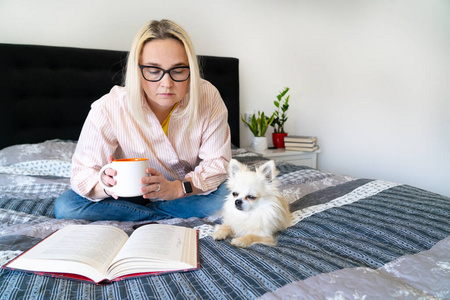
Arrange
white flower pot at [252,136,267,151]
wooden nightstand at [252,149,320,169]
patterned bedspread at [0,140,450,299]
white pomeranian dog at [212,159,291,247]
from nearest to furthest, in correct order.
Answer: patterned bedspread at [0,140,450,299]
white pomeranian dog at [212,159,291,247]
wooden nightstand at [252,149,320,169]
white flower pot at [252,136,267,151]

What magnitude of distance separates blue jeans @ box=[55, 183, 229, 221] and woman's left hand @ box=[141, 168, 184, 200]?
0.11m

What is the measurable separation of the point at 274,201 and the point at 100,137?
79 cm

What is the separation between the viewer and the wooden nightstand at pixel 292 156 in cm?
298

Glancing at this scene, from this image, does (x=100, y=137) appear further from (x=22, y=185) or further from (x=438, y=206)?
(x=438, y=206)

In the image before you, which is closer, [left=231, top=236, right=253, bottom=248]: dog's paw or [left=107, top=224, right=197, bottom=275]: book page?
[left=107, top=224, right=197, bottom=275]: book page

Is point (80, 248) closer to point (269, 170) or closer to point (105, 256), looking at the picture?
point (105, 256)

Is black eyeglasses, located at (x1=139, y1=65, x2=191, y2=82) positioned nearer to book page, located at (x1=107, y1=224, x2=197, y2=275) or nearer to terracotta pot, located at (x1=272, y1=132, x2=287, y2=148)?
book page, located at (x1=107, y1=224, x2=197, y2=275)

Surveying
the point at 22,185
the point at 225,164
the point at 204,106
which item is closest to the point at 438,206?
the point at 225,164

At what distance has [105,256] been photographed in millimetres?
813

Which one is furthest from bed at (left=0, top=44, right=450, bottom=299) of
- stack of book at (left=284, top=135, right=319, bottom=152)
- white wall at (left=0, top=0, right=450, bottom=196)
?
stack of book at (left=284, top=135, right=319, bottom=152)

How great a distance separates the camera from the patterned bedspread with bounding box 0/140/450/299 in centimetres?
70

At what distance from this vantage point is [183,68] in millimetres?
1301

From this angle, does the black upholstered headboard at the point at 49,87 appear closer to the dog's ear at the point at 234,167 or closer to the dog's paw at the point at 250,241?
the dog's ear at the point at 234,167

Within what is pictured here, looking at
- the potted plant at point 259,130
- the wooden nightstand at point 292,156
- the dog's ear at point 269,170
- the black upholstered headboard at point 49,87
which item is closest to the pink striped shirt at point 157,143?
the dog's ear at point 269,170
